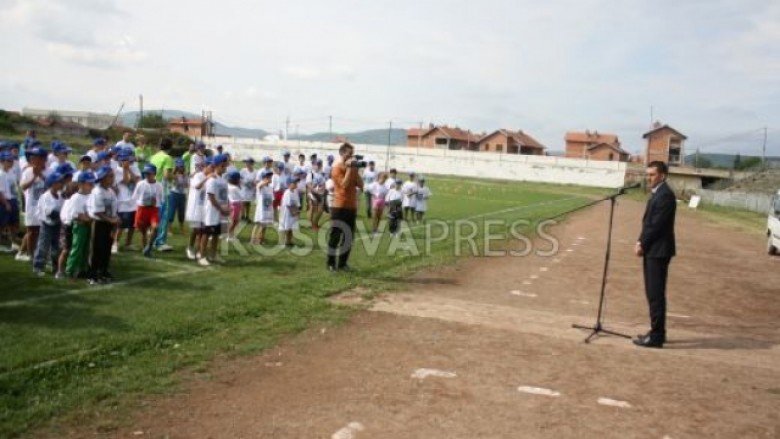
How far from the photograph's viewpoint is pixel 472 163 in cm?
7456

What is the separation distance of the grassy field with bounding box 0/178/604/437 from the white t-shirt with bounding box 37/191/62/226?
76 centimetres

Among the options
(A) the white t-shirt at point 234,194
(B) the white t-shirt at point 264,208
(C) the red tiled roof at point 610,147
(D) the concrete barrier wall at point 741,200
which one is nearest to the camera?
(A) the white t-shirt at point 234,194

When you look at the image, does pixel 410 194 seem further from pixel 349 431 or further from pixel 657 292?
pixel 349 431

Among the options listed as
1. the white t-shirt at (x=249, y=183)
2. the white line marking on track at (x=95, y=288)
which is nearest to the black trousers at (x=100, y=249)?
the white line marking on track at (x=95, y=288)

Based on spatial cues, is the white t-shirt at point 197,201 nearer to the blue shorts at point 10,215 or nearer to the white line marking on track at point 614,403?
the blue shorts at point 10,215

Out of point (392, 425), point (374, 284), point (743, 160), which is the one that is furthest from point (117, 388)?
point (743, 160)

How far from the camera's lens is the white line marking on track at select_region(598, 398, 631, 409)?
538cm

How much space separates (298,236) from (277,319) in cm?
730

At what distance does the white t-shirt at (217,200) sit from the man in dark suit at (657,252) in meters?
6.28

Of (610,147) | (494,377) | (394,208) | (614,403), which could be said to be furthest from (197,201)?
(610,147)

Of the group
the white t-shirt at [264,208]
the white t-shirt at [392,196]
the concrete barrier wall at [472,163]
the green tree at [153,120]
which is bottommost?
the white t-shirt at [264,208]

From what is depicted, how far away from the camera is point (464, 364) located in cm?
626

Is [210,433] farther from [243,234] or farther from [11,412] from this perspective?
[243,234]

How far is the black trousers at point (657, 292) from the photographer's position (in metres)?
7.41
